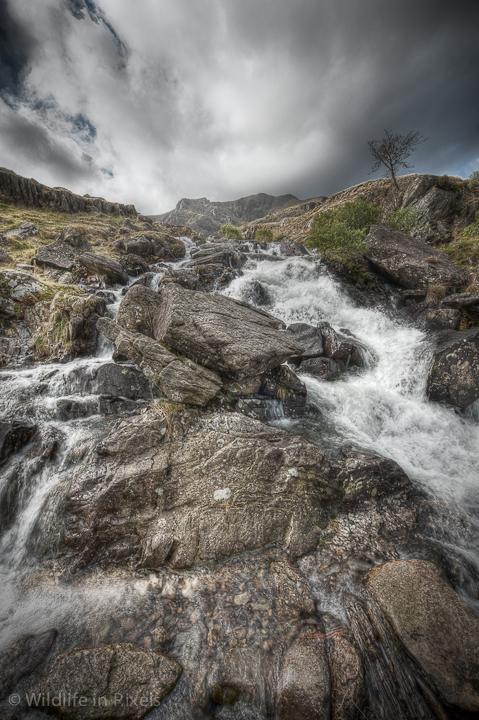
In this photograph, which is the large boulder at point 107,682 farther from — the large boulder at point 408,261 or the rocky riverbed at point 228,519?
the large boulder at point 408,261

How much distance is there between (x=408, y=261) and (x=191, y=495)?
2030 cm

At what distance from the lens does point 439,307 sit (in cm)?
1434

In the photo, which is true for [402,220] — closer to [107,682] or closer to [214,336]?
[214,336]

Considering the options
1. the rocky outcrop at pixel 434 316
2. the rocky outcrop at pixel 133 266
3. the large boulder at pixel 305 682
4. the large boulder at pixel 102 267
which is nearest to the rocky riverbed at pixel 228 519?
the large boulder at pixel 305 682

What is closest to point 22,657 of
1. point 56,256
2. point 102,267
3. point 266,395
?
point 266,395

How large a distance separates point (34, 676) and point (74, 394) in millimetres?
8139

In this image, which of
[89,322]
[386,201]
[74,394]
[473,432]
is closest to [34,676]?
[74,394]

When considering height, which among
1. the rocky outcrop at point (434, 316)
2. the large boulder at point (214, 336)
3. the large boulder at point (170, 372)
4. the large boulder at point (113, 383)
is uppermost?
the rocky outcrop at point (434, 316)

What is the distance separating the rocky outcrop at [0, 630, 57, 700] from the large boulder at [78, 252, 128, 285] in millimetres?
23148

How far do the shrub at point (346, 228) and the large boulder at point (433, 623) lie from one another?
2104 cm

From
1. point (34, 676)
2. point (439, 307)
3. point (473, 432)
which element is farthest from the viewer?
point (439, 307)

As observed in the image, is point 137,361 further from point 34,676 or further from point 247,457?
point 34,676

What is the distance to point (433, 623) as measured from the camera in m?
4.26

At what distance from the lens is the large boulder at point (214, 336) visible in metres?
9.12
